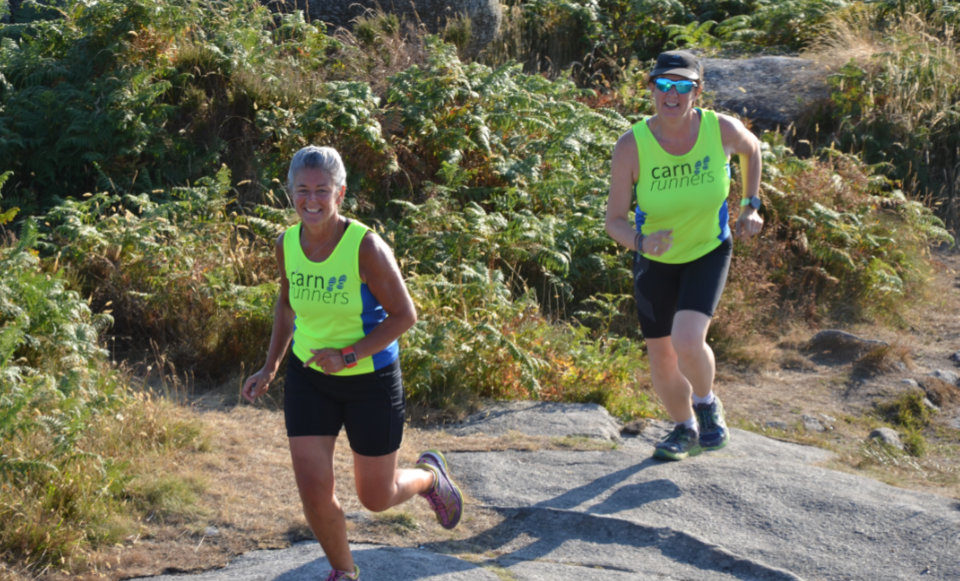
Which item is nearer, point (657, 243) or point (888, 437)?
point (657, 243)

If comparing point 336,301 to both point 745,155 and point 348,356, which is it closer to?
point 348,356

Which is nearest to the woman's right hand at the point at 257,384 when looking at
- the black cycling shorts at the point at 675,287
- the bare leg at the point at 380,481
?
the bare leg at the point at 380,481

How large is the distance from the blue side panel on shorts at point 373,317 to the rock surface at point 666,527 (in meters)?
0.97

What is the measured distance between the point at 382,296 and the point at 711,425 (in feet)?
7.90

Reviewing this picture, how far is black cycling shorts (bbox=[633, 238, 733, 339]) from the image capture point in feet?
17.1

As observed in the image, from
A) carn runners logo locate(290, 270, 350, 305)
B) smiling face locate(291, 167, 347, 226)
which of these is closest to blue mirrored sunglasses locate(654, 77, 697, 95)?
smiling face locate(291, 167, 347, 226)

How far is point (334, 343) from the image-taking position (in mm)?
4055

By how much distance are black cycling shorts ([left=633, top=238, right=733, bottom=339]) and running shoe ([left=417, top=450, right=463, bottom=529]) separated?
1370mm

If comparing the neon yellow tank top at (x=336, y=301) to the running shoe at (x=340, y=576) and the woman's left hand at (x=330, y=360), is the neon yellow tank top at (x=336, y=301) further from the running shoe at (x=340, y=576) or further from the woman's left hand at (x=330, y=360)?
the running shoe at (x=340, y=576)

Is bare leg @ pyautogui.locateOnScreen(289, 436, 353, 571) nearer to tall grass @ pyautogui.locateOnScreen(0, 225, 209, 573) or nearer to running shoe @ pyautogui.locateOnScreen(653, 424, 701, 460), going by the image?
tall grass @ pyautogui.locateOnScreen(0, 225, 209, 573)

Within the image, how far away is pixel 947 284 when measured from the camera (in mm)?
10398

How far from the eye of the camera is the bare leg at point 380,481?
4219 millimetres

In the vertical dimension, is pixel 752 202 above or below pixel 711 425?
above

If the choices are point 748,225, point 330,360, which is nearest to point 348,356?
point 330,360
